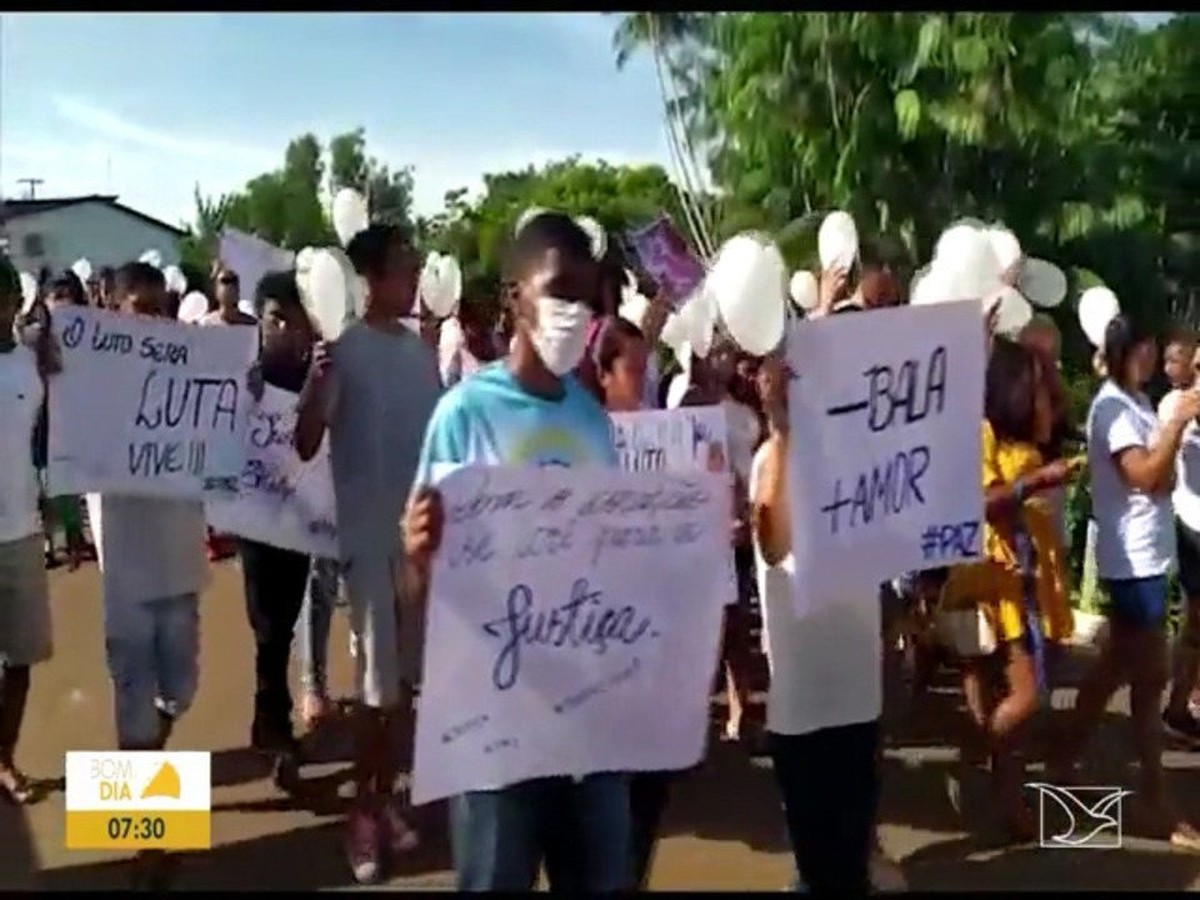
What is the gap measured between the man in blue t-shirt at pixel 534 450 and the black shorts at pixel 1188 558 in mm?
3164

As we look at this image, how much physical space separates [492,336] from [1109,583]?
1.86 meters

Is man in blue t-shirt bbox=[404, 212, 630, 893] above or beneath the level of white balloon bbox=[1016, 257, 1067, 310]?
beneath

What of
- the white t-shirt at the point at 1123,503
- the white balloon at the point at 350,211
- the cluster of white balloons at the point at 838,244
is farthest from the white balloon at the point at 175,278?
the white t-shirt at the point at 1123,503

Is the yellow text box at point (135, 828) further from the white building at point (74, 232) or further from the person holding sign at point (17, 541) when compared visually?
the white building at point (74, 232)

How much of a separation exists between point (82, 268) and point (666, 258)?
1.96 m

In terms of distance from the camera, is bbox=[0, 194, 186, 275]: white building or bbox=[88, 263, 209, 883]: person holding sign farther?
bbox=[88, 263, 209, 883]: person holding sign

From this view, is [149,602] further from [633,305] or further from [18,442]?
[633,305]

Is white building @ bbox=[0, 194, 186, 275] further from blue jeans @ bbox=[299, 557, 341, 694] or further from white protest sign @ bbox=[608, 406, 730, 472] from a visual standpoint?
white protest sign @ bbox=[608, 406, 730, 472]

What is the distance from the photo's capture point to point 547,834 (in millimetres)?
3178

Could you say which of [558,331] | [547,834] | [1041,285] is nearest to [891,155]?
[1041,285]

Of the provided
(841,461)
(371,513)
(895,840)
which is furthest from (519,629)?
(895,840)

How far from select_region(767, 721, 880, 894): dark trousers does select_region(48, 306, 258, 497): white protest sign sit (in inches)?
64.5

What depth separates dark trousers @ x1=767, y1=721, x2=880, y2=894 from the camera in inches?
137

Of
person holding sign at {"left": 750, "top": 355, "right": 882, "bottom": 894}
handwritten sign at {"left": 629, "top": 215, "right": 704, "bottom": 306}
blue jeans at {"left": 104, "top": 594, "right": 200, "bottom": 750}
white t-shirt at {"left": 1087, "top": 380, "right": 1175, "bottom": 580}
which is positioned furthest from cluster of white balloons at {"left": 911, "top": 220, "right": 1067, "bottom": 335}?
blue jeans at {"left": 104, "top": 594, "right": 200, "bottom": 750}
